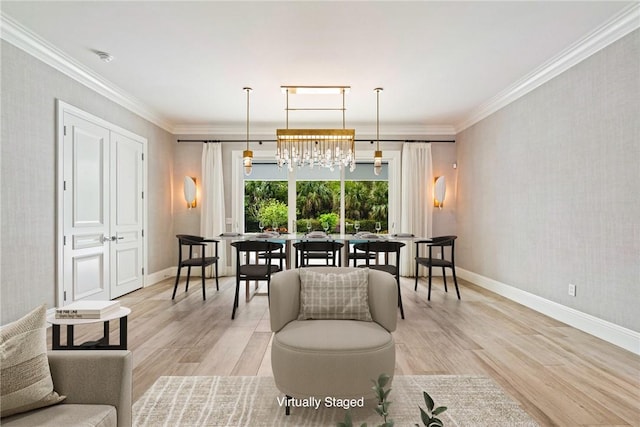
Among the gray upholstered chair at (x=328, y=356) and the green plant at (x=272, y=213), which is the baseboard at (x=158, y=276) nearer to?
the green plant at (x=272, y=213)

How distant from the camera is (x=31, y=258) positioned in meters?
3.29

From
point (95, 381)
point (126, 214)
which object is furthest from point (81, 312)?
point (126, 214)

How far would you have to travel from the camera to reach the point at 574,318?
3.56 m

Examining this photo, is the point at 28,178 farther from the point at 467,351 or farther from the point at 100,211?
the point at 467,351

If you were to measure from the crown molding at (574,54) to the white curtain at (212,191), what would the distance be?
15.3ft

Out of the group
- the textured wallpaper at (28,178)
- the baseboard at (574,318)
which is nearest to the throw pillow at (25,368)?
the textured wallpaper at (28,178)

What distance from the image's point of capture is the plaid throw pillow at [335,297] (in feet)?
7.65

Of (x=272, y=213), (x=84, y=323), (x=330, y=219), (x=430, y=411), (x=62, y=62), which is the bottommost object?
(x=84, y=323)

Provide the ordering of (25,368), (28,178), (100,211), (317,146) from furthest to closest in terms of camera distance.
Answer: (317,146) < (100,211) < (28,178) < (25,368)

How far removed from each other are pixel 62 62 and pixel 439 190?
5738 mm

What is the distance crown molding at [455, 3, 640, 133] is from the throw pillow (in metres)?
4.42

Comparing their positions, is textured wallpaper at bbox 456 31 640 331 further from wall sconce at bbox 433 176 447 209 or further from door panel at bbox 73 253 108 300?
door panel at bbox 73 253 108 300

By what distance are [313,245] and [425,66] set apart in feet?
7.92

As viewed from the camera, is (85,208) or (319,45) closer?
(319,45)
